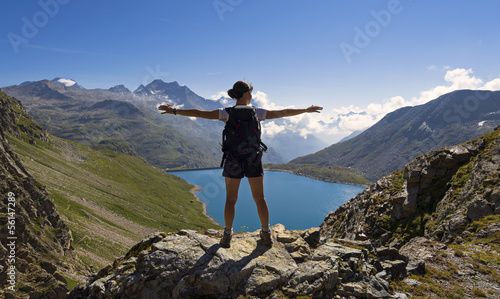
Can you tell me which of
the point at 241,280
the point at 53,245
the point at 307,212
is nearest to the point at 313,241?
the point at 241,280

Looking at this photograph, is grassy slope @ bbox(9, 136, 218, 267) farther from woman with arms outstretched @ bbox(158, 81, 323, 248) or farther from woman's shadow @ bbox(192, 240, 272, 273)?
woman with arms outstretched @ bbox(158, 81, 323, 248)

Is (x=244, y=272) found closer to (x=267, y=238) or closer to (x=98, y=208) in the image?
(x=267, y=238)

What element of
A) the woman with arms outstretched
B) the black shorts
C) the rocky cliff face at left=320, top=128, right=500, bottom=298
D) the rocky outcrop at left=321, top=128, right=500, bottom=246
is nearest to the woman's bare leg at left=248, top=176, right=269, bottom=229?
the woman with arms outstretched

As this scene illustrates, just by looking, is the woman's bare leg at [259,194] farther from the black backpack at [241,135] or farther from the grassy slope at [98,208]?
the grassy slope at [98,208]

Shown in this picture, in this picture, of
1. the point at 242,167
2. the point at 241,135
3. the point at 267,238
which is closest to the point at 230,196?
the point at 242,167

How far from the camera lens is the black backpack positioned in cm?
809

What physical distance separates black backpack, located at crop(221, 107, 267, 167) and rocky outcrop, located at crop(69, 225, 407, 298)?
3.47 metres

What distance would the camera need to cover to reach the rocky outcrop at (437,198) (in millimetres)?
15828

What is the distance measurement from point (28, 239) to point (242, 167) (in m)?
64.9

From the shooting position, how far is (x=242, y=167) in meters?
8.09

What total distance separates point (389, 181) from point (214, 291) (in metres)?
25.8

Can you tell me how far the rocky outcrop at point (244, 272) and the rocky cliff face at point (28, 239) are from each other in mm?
41010

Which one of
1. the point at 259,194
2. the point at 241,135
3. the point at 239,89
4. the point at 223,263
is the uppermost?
the point at 239,89

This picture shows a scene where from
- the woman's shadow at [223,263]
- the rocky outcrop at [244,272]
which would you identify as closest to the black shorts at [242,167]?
the woman's shadow at [223,263]
